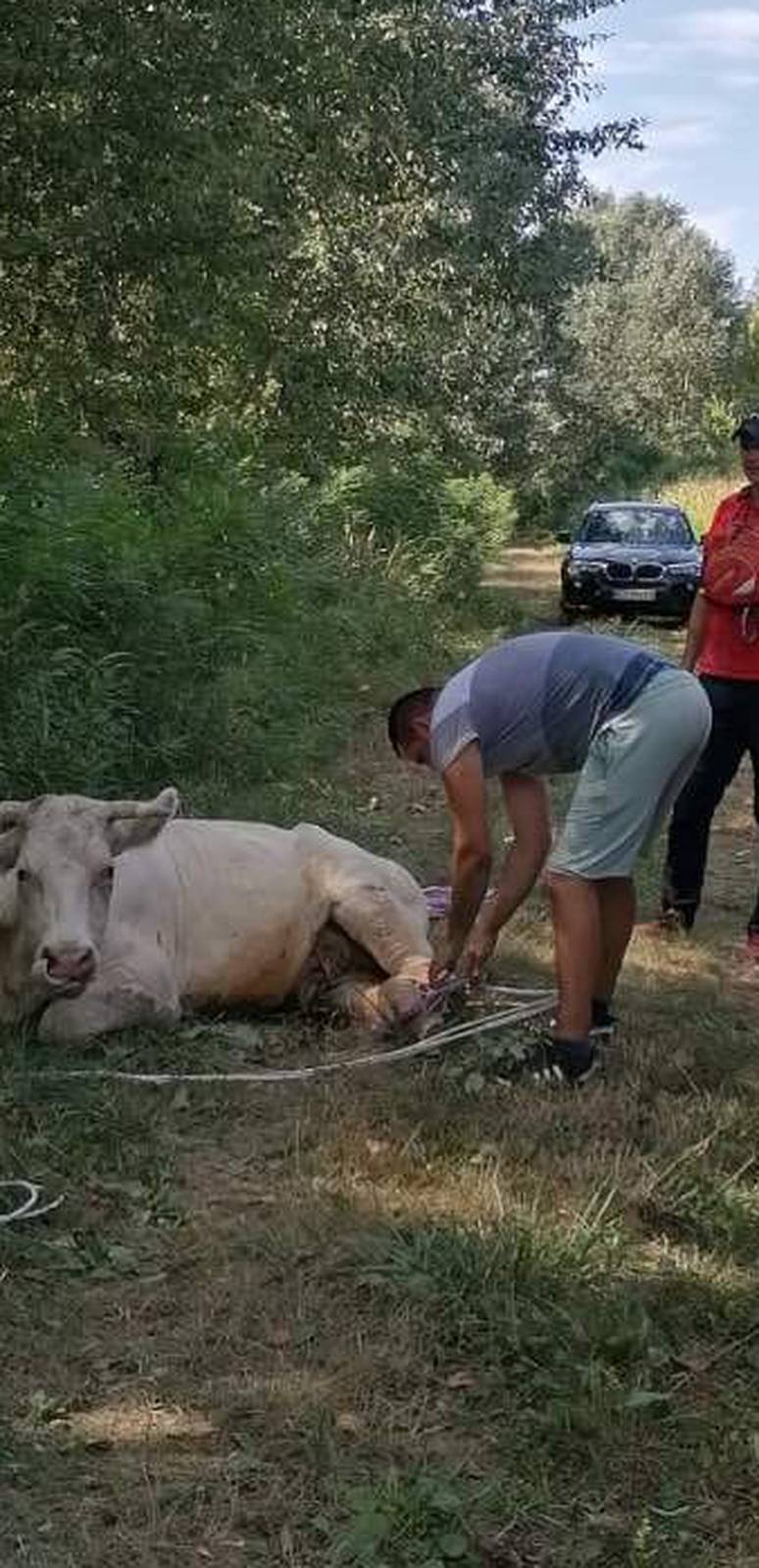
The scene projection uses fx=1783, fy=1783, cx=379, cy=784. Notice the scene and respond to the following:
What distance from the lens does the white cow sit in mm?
5773

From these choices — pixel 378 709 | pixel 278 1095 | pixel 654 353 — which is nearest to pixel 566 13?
pixel 378 709

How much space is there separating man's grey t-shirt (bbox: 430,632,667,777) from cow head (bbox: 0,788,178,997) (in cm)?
112

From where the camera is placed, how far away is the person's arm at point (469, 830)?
18.1 ft

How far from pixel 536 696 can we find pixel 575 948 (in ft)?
2.64

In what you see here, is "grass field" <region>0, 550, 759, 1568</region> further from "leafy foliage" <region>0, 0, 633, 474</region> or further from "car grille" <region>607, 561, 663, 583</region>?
"car grille" <region>607, 561, 663, 583</region>

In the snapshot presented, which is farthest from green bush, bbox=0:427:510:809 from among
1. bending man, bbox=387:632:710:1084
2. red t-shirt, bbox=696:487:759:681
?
bending man, bbox=387:632:710:1084

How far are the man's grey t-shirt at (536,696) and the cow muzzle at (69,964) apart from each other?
4.09 ft

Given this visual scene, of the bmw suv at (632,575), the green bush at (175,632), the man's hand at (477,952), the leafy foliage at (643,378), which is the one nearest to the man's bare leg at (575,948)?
the man's hand at (477,952)

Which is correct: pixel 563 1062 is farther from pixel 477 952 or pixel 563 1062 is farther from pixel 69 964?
pixel 69 964

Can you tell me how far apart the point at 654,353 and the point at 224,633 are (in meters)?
50.4

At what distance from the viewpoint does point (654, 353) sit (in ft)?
193

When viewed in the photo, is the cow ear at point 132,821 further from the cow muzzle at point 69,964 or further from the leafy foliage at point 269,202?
the leafy foliage at point 269,202

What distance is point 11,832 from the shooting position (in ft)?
19.4

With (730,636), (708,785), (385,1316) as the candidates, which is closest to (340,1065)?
(385,1316)
